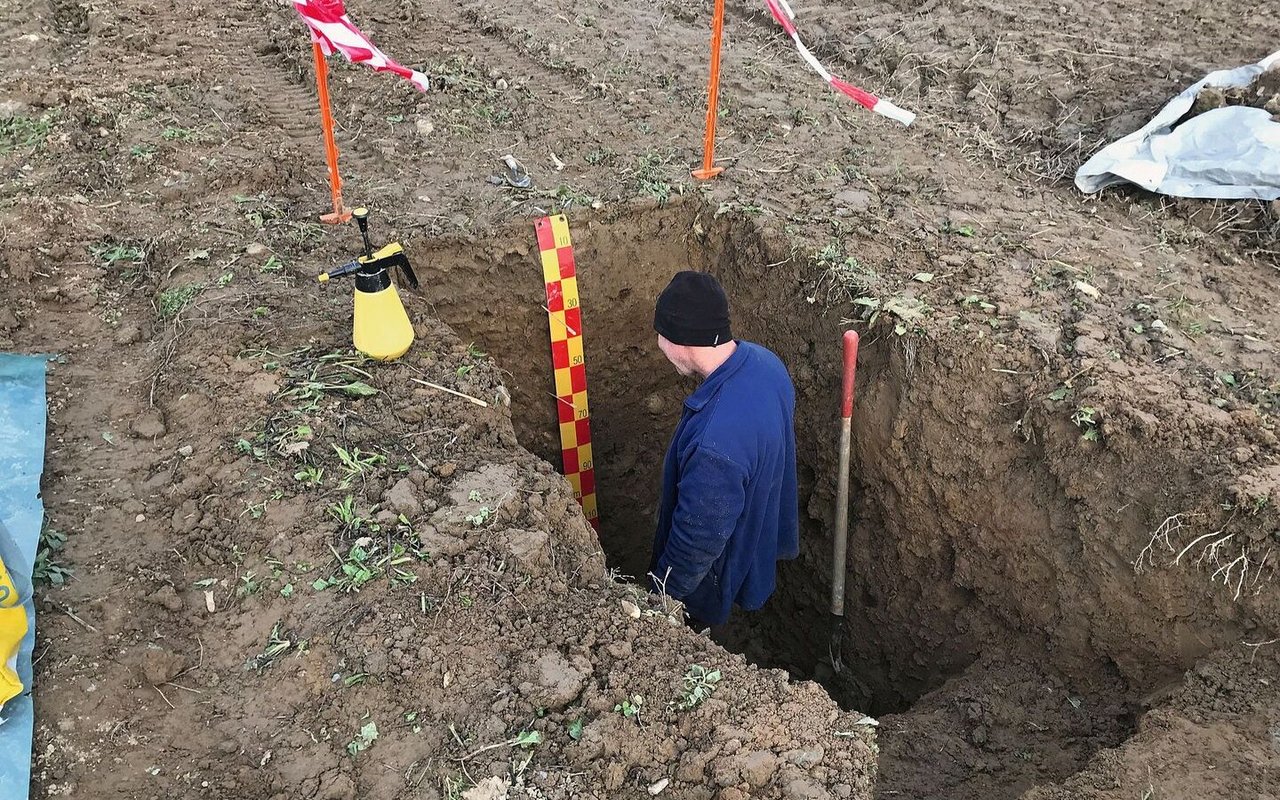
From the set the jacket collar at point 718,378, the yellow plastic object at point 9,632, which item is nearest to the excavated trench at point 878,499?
the jacket collar at point 718,378

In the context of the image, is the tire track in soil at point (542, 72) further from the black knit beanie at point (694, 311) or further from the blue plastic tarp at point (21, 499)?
the blue plastic tarp at point (21, 499)

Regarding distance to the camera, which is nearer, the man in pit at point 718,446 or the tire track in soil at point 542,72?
the man in pit at point 718,446

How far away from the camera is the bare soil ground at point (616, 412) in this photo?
8.10 feet

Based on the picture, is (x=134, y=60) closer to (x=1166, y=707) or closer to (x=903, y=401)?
(x=903, y=401)

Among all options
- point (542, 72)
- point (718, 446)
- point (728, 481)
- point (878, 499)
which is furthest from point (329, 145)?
point (878, 499)

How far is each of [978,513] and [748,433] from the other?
129 centimetres

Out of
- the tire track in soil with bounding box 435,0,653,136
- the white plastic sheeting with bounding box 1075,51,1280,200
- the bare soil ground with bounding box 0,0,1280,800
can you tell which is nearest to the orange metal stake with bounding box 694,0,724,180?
the bare soil ground with bounding box 0,0,1280,800

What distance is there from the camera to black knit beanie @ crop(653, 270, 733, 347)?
3174 millimetres

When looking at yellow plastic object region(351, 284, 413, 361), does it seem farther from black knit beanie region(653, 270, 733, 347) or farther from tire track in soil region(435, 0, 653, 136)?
tire track in soil region(435, 0, 653, 136)

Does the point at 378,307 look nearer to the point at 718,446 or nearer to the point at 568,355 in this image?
the point at 718,446

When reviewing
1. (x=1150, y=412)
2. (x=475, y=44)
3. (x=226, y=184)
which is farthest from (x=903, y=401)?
(x=475, y=44)

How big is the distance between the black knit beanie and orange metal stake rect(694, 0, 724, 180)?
1796mm

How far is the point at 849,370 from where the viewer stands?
148 inches

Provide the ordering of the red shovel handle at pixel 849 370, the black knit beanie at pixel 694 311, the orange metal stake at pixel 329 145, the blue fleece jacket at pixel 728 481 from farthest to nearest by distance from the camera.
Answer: the orange metal stake at pixel 329 145 < the red shovel handle at pixel 849 370 < the blue fleece jacket at pixel 728 481 < the black knit beanie at pixel 694 311
